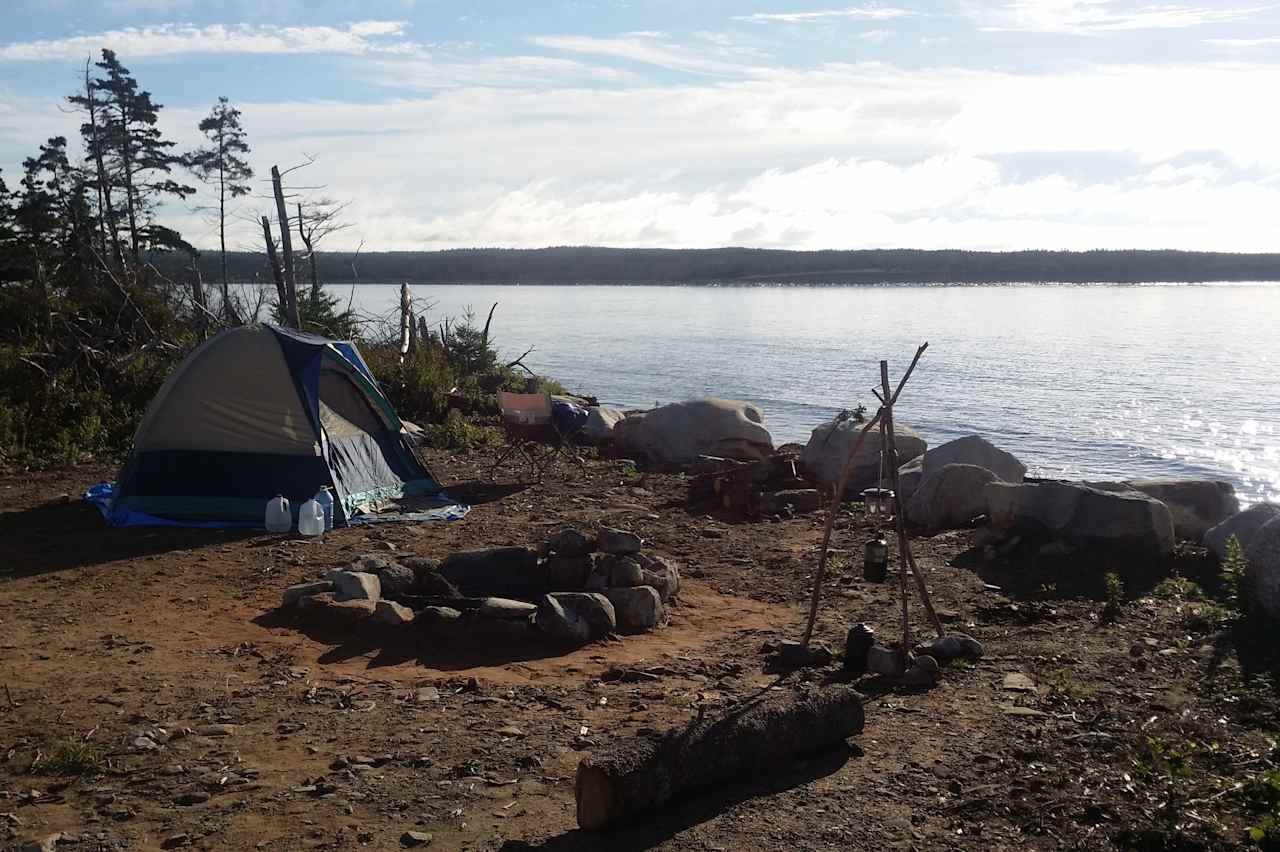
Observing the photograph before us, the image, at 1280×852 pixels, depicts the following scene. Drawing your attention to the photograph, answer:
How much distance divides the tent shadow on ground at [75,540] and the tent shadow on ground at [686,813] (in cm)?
598

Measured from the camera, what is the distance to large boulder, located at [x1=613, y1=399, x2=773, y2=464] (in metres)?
14.8

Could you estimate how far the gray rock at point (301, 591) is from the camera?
25.2 feet

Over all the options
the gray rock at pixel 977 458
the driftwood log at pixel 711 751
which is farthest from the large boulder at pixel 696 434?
the driftwood log at pixel 711 751

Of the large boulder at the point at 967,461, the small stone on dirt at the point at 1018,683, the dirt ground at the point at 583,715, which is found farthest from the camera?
the large boulder at the point at 967,461

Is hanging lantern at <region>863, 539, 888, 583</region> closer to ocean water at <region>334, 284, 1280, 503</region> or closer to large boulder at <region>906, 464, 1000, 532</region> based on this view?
large boulder at <region>906, 464, 1000, 532</region>

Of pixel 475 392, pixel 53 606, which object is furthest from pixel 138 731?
pixel 475 392

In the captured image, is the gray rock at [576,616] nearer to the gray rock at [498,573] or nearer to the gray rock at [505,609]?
the gray rock at [505,609]

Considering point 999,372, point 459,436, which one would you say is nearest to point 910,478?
point 459,436

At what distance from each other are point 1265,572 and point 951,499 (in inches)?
151

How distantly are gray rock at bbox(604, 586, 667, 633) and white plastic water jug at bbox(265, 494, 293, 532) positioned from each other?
3750 mm

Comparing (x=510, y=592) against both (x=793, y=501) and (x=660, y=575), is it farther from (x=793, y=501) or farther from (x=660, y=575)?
(x=793, y=501)

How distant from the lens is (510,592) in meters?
7.92

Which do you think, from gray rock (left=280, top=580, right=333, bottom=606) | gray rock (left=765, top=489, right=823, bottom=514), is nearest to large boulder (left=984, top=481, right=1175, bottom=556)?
gray rock (left=765, top=489, right=823, bottom=514)

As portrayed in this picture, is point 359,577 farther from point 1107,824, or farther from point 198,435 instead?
point 1107,824
